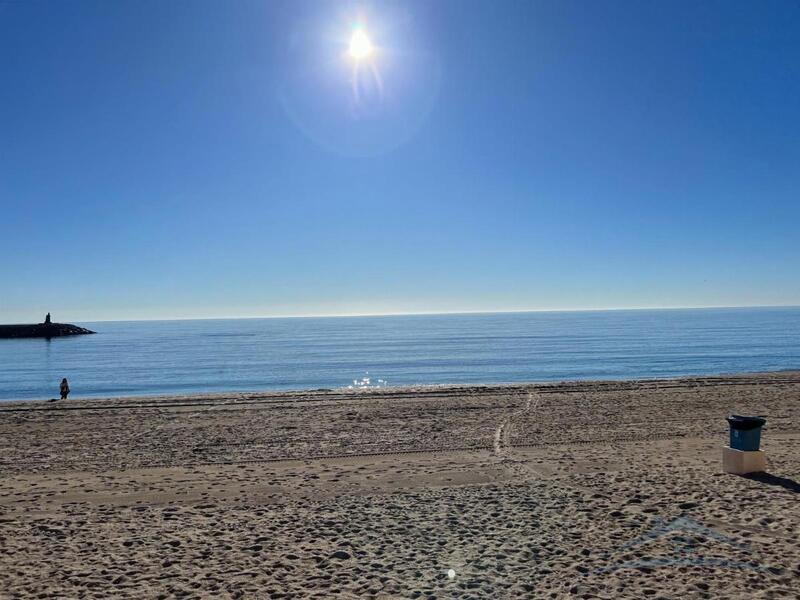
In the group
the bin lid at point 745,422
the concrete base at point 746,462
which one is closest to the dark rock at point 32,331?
the concrete base at point 746,462

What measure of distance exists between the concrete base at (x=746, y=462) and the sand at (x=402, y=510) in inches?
8.6

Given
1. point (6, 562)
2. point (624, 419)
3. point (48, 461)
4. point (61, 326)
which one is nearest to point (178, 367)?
point (48, 461)

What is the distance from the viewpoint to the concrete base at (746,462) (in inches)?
385

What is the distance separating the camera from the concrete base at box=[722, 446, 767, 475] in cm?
978

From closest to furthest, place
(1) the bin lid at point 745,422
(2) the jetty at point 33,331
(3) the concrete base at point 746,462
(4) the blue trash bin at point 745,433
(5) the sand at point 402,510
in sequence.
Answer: (5) the sand at point 402,510 → (1) the bin lid at point 745,422 → (4) the blue trash bin at point 745,433 → (3) the concrete base at point 746,462 → (2) the jetty at point 33,331

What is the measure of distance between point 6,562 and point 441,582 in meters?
5.31

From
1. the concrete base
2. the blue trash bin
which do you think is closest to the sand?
the concrete base

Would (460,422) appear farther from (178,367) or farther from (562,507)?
(178,367)

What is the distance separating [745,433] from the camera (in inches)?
384

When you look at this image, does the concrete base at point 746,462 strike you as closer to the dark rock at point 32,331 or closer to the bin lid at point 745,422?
the bin lid at point 745,422

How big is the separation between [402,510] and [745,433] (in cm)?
613

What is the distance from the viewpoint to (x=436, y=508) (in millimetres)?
8656

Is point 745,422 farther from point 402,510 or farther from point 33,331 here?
point 33,331

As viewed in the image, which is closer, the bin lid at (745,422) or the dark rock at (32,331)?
the bin lid at (745,422)
